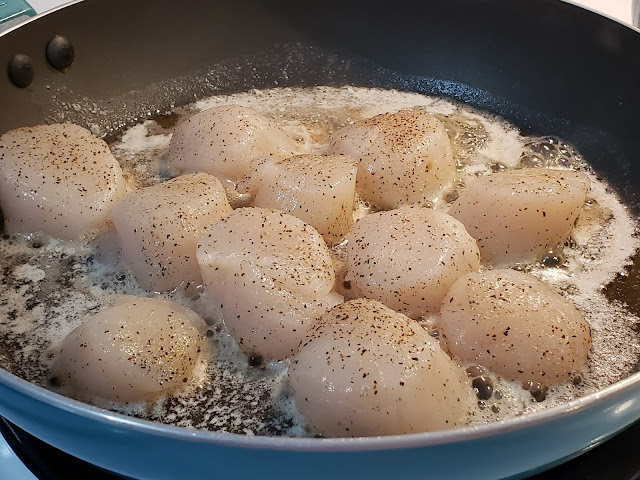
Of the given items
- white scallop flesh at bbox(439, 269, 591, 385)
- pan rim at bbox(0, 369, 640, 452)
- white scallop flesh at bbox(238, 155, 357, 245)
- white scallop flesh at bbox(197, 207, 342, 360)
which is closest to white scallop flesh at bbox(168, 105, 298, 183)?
white scallop flesh at bbox(238, 155, 357, 245)

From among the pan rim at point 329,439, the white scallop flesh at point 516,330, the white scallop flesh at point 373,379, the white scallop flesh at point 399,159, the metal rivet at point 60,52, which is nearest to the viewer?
the pan rim at point 329,439

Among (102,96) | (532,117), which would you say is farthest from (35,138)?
(532,117)

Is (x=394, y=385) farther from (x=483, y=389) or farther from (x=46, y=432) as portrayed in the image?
(x=46, y=432)

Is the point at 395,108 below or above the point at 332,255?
above

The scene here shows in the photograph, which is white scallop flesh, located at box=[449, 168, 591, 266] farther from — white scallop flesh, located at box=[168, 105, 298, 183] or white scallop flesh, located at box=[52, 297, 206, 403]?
white scallop flesh, located at box=[52, 297, 206, 403]

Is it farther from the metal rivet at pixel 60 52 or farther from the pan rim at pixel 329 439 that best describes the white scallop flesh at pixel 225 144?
the pan rim at pixel 329 439

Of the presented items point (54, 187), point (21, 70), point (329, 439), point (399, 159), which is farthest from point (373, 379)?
point (21, 70)

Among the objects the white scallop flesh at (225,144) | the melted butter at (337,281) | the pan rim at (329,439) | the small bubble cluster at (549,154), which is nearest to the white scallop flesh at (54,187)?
the melted butter at (337,281)
